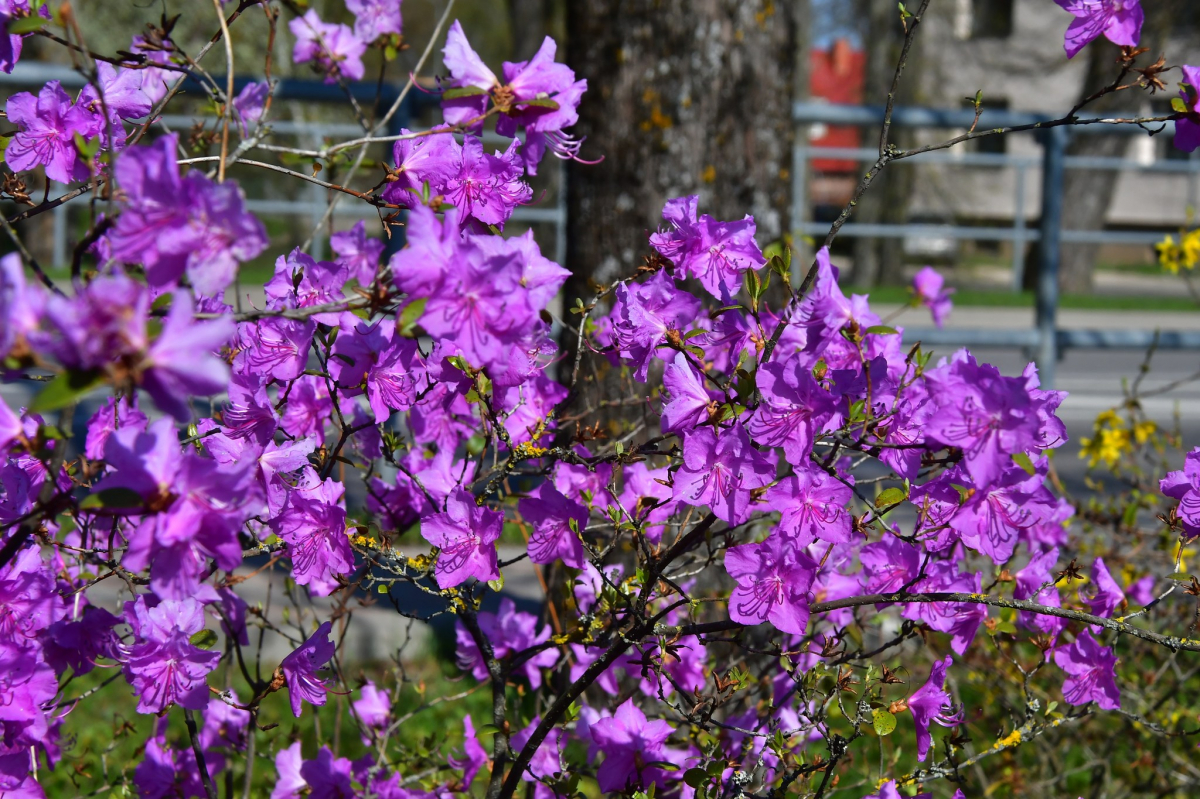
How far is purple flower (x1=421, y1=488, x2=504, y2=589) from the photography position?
4.13 feet

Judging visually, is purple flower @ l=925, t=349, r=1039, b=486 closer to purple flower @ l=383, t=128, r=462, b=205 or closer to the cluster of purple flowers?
the cluster of purple flowers

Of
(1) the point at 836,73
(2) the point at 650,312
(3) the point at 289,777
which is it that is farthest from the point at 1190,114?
(1) the point at 836,73

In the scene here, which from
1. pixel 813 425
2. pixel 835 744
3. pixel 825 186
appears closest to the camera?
pixel 813 425

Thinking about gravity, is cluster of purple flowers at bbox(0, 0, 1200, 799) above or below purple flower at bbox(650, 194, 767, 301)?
below

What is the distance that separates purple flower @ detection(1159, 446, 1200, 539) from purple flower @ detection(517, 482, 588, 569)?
697 millimetres

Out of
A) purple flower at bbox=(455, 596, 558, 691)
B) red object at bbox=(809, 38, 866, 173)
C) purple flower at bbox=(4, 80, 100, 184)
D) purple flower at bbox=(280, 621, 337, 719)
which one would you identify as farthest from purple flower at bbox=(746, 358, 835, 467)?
red object at bbox=(809, 38, 866, 173)

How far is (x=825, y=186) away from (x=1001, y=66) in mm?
5280

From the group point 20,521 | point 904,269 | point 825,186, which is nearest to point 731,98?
point 20,521

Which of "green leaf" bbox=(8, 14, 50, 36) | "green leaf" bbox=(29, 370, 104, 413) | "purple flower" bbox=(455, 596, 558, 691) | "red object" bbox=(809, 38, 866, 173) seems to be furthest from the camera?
"red object" bbox=(809, 38, 866, 173)

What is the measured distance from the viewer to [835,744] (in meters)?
1.21

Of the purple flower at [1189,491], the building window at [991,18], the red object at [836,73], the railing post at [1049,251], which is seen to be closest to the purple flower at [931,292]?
the railing post at [1049,251]

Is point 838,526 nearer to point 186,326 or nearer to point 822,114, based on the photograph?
point 186,326

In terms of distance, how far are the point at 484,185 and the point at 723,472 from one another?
45 centimetres

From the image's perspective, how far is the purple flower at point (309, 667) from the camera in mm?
1264
